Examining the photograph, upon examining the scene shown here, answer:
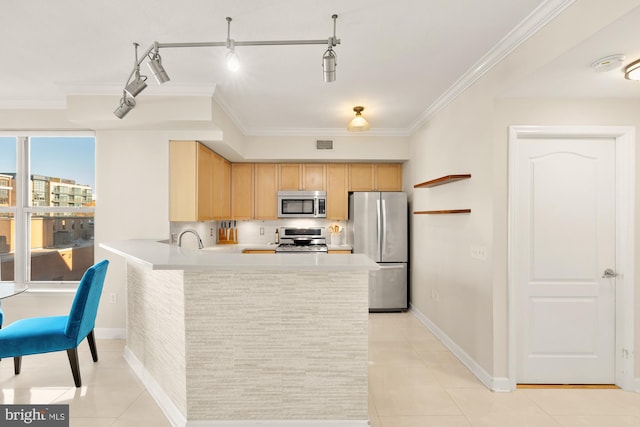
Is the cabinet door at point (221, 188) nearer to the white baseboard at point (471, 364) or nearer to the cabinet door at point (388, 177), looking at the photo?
the cabinet door at point (388, 177)

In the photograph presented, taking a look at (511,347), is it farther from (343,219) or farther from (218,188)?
(218,188)

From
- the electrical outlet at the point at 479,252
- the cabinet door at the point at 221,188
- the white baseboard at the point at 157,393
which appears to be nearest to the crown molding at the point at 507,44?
the electrical outlet at the point at 479,252

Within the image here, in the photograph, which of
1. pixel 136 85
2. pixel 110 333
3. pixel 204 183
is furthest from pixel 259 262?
pixel 110 333

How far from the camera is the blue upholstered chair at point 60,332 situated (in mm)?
2498

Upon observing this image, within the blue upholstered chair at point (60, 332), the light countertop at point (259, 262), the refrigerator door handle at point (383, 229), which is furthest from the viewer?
the refrigerator door handle at point (383, 229)

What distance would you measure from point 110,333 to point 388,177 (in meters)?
4.11

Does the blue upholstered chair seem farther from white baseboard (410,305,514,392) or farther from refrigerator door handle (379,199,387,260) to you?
refrigerator door handle (379,199,387,260)

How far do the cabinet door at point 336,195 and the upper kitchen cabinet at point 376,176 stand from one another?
0.17 metres

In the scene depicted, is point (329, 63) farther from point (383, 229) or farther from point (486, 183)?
point (383, 229)

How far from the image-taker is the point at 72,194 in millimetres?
3916

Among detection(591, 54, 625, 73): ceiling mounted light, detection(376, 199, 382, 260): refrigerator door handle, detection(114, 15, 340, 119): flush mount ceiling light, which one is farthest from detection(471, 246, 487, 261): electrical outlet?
detection(376, 199, 382, 260): refrigerator door handle

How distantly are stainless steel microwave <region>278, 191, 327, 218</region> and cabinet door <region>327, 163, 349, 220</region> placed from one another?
10 cm

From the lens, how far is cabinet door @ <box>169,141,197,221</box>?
12.3 feet

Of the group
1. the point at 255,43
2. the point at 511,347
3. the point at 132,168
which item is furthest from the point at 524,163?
the point at 132,168
